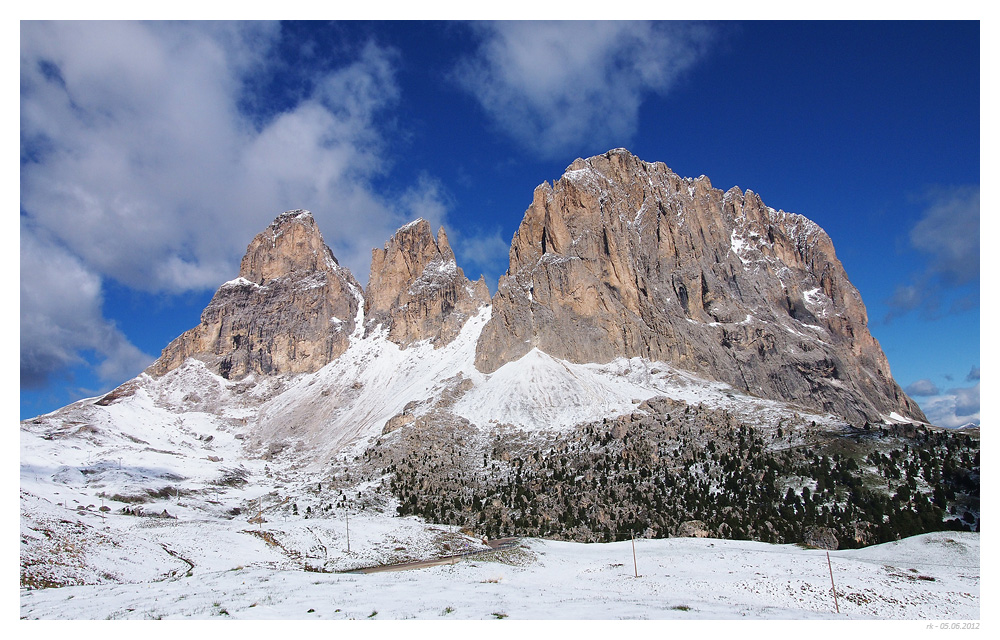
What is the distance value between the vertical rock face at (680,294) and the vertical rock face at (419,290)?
18194 mm

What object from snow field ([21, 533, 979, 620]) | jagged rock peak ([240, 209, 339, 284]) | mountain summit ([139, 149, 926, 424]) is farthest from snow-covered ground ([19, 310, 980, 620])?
jagged rock peak ([240, 209, 339, 284])

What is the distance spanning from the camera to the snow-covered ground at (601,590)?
25578 mm

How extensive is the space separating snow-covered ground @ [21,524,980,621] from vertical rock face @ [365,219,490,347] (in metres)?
113

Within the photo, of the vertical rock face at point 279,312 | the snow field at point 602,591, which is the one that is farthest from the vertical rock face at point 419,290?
the snow field at point 602,591

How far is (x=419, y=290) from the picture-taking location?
16625cm

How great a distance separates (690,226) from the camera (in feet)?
527

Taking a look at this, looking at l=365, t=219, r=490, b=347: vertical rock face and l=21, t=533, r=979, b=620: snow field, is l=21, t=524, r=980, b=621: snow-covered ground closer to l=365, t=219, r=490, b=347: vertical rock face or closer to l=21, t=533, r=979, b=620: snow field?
l=21, t=533, r=979, b=620: snow field

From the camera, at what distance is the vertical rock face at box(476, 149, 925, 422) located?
130375mm

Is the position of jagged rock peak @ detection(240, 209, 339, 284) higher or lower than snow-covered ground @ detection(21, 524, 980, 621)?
higher

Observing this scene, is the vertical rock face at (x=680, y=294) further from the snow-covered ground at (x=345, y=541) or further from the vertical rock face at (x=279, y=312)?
the vertical rock face at (x=279, y=312)

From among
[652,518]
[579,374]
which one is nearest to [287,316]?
[579,374]

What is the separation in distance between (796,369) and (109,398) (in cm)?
15957

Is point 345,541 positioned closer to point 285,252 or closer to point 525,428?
point 525,428

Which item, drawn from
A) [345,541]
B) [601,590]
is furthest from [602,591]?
[345,541]
